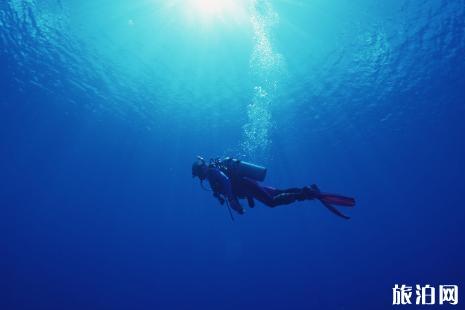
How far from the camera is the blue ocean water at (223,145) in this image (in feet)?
48.8

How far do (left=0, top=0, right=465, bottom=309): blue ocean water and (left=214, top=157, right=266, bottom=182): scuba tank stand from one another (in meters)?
9.72

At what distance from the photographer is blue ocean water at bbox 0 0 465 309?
14.9m

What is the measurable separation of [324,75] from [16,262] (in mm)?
47177

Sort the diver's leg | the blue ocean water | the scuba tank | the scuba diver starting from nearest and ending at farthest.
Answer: the scuba diver, the diver's leg, the scuba tank, the blue ocean water

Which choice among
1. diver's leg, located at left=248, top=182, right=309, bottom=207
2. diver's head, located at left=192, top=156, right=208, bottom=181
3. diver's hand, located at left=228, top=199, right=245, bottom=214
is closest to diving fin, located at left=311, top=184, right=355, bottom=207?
diver's leg, located at left=248, top=182, right=309, bottom=207

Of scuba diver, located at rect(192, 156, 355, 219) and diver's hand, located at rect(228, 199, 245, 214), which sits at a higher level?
scuba diver, located at rect(192, 156, 355, 219)

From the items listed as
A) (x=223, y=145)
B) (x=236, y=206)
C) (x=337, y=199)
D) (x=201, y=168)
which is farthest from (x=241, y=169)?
(x=223, y=145)

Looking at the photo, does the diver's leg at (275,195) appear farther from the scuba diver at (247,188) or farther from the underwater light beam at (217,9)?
the underwater light beam at (217,9)

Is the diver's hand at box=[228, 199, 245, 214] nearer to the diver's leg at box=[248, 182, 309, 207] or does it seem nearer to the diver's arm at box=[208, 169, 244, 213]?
the diver's arm at box=[208, 169, 244, 213]

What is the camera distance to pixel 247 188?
557 cm

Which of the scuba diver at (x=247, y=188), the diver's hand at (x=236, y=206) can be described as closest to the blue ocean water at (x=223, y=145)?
the scuba diver at (x=247, y=188)

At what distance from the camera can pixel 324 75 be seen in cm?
1819

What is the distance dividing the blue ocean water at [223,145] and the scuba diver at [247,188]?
979cm

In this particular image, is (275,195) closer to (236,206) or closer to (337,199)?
(236,206)
